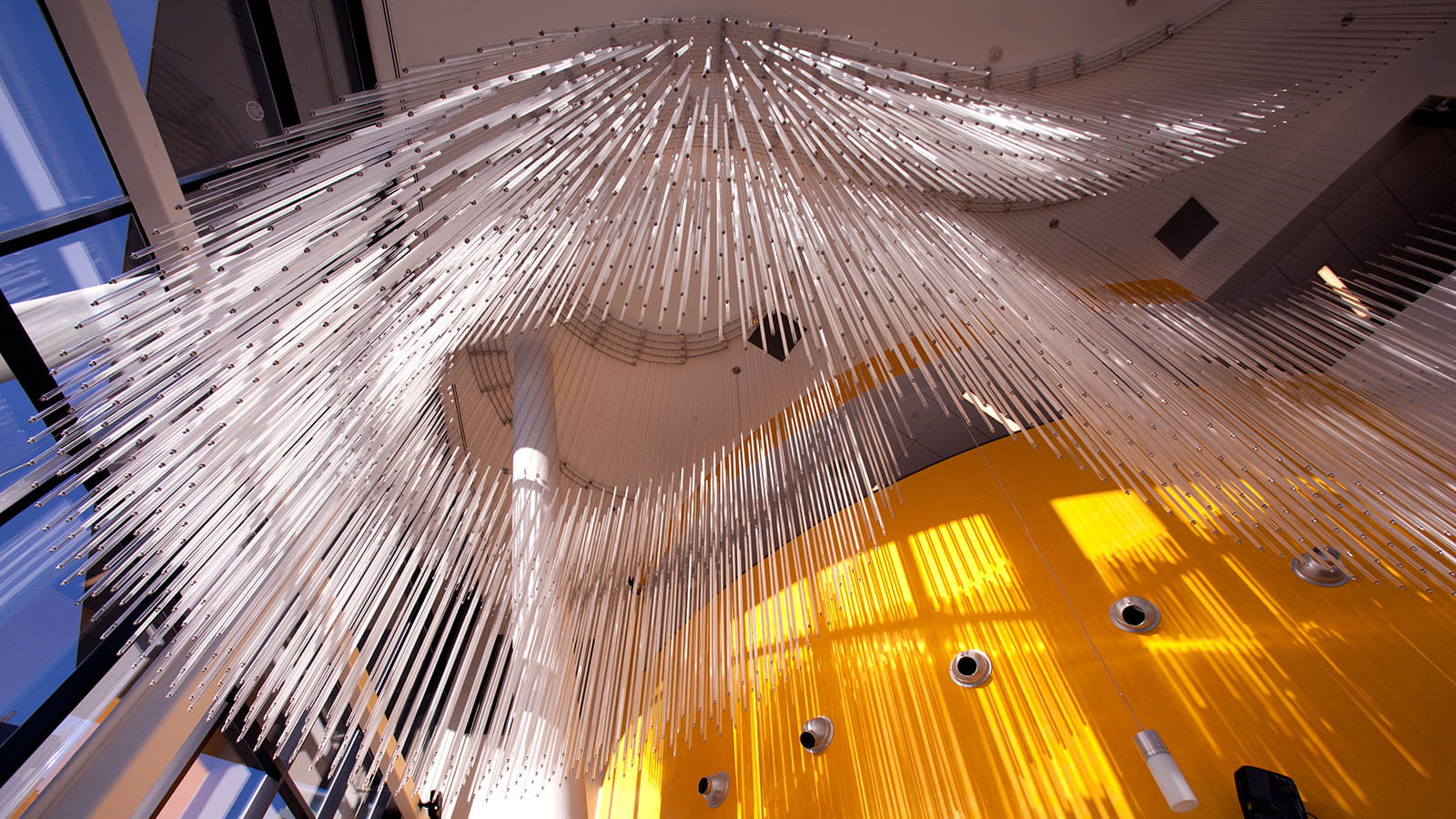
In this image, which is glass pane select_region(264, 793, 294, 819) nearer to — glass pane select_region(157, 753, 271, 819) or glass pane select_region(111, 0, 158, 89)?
glass pane select_region(157, 753, 271, 819)

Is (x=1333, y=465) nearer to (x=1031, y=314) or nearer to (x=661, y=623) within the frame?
(x=1031, y=314)

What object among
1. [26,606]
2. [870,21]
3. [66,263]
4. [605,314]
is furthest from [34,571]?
[870,21]

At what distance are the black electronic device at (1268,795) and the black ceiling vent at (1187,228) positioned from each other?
13.7ft

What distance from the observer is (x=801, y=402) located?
143 inches

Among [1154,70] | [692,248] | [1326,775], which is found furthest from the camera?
[1154,70]

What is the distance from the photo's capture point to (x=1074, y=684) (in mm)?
3107

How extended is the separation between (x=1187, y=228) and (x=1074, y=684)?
4.00m

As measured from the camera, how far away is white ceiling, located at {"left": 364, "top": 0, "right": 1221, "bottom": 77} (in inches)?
146

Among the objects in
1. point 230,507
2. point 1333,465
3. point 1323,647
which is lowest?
point 1323,647

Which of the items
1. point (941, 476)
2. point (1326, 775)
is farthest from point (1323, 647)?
point (941, 476)

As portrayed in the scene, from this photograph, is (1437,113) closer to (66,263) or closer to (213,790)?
(66,263)

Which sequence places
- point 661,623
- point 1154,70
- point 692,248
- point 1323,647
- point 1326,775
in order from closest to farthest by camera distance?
point 1326,775, point 1323,647, point 692,248, point 661,623, point 1154,70

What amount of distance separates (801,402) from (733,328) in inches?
102

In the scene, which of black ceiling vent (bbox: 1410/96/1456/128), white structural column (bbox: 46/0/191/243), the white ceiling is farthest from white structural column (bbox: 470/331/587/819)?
black ceiling vent (bbox: 1410/96/1456/128)
